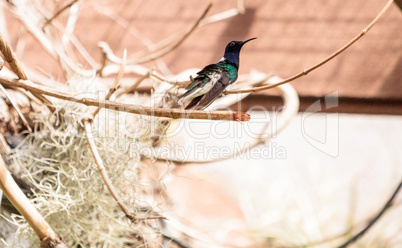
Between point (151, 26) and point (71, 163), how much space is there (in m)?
0.28

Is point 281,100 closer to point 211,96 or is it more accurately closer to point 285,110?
point 285,110

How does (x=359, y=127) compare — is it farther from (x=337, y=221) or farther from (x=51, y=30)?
(x=51, y=30)

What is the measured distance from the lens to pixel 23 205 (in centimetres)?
35

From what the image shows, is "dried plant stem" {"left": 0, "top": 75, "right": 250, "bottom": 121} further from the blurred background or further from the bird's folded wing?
the blurred background

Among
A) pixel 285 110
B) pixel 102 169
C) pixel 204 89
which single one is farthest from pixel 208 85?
Result: pixel 285 110

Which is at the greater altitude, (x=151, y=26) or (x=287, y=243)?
(x=151, y=26)

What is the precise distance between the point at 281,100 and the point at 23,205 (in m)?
0.33

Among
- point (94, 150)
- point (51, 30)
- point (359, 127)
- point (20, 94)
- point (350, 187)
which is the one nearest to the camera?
point (94, 150)

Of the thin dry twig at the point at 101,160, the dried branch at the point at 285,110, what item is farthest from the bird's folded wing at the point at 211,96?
the dried branch at the point at 285,110

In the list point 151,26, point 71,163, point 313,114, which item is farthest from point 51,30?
point 313,114

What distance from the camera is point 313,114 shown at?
580 millimetres

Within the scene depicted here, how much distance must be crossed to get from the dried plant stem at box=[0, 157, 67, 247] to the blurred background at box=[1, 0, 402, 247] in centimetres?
12

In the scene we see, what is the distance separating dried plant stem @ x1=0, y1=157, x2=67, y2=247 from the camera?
A: 0.34 m

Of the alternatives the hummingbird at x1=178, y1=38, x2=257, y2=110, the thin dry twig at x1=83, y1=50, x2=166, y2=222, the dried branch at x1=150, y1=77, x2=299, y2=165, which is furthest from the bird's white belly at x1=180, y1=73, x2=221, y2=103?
the dried branch at x1=150, y1=77, x2=299, y2=165
